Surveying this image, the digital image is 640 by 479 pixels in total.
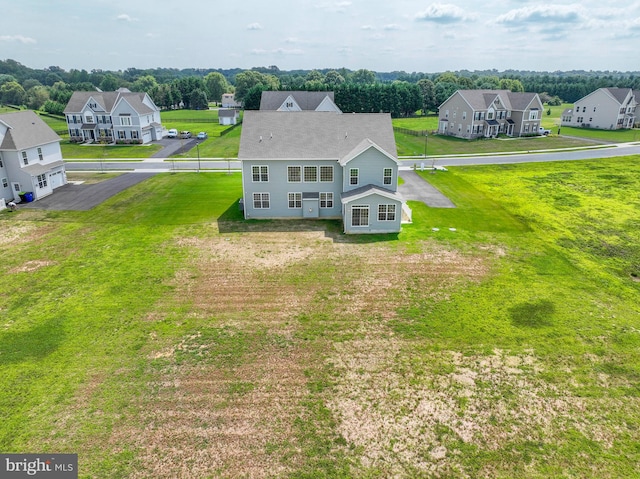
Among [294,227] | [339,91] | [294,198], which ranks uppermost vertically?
[339,91]

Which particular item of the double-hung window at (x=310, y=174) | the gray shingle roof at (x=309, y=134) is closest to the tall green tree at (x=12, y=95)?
the gray shingle roof at (x=309, y=134)

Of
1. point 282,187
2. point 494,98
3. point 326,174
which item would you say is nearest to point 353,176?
point 326,174

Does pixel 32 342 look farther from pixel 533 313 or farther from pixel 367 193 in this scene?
pixel 533 313

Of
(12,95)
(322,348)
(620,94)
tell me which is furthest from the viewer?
(12,95)

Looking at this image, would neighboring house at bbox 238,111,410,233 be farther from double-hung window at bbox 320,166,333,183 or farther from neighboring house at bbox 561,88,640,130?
neighboring house at bbox 561,88,640,130

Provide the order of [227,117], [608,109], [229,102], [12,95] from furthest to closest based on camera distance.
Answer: [229,102] → [12,95] → [227,117] → [608,109]

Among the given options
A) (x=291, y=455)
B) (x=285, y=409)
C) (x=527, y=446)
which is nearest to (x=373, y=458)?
(x=291, y=455)
